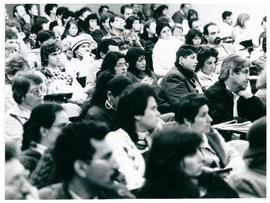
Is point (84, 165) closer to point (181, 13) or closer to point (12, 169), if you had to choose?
point (12, 169)

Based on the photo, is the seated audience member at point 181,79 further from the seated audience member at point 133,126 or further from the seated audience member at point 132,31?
the seated audience member at point 132,31

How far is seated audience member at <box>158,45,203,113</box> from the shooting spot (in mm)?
3480

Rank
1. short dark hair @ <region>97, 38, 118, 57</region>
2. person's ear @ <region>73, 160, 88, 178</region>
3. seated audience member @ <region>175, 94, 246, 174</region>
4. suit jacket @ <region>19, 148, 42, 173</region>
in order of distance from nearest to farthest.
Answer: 1. person's ear @ <region>73, 160, 88, 178</region>
2. suit jacket @ <region>19, 148, 42, 173</region>
3. seated audience member @ <region>175, 94, 246, 174</region>
4. short dark hair @ <region>97, 38, 118, 57</region>

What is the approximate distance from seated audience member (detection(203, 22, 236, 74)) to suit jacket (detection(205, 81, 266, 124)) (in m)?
0.15

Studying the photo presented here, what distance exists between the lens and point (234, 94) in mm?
3545

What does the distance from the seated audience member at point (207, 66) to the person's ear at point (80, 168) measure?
1040mm

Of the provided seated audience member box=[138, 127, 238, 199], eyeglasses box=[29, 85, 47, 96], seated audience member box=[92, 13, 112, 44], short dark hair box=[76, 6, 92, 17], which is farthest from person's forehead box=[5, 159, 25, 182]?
short dark hair box=[76, 6, 92, 17]

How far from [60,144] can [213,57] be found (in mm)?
1259

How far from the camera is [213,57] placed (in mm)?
3555

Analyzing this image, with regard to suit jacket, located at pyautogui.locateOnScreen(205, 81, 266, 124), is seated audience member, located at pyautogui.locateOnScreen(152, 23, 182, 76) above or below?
above

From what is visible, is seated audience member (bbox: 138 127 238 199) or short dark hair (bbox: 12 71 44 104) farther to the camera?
short dark hair (bbox: 12 71 44 104)

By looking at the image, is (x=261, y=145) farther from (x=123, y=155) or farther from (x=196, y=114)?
(x=123, y=155)

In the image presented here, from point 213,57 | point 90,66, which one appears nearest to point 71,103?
point 90,66

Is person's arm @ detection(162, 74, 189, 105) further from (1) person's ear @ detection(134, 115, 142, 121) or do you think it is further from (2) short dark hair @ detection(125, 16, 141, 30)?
(2) short dark hair @ detection(125, 16, 141, 30)
